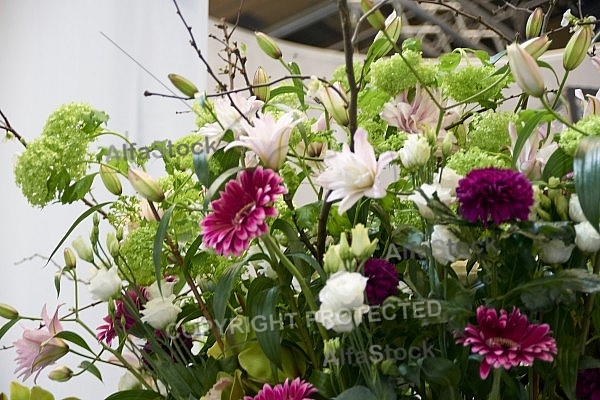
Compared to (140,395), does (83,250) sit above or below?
above

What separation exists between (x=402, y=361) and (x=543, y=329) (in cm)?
11

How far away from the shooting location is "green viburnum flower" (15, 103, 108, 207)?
0.60 meters

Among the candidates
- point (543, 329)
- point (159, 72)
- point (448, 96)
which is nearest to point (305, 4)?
point (159, 72)

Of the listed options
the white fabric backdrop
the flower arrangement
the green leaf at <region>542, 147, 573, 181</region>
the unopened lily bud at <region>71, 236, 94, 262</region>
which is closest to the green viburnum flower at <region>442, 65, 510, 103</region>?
the flower arrangement

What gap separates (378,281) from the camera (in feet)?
1.71

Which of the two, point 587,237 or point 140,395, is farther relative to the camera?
point 140,395

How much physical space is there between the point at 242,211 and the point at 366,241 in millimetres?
84

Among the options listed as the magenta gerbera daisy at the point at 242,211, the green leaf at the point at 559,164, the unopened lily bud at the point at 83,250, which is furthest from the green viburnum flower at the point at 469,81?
the unopened lily bud at the point at 83,250

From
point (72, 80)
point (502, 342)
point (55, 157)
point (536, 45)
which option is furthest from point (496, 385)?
point (72, 80)

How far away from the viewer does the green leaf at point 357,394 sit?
19.3 inches

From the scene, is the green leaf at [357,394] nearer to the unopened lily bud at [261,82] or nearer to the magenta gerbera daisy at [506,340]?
the magenta gerbera daisy at [506,340]

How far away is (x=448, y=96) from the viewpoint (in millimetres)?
651

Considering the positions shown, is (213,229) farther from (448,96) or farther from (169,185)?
Result: (448,96)

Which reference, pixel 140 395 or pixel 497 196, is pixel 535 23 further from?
pixel 140 395
